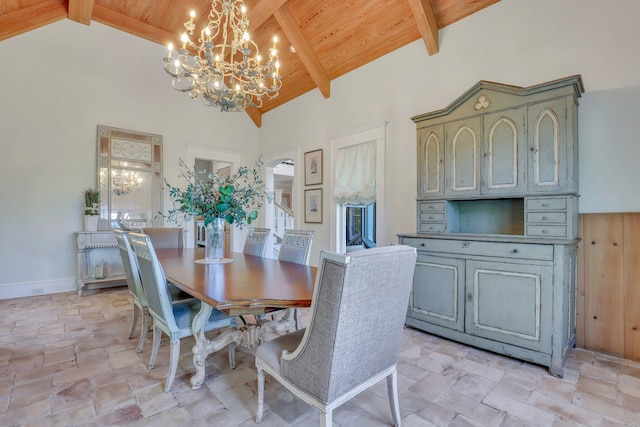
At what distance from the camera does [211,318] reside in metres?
2.07

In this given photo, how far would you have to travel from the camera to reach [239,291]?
5.17 ft

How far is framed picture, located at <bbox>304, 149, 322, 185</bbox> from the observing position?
484cm

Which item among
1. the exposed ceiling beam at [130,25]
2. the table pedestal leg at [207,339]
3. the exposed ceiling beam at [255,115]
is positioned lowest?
the table pedestal leg at [207,339]

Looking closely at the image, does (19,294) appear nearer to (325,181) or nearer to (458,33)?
(325,181)

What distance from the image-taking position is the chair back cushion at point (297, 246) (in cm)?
271

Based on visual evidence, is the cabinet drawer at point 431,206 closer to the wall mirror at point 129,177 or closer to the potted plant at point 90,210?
the wall mirror at point 129,177

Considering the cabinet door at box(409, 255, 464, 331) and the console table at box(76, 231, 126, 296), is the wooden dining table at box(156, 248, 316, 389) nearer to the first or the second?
the cabinet door at box(409, 255, 464, 331)

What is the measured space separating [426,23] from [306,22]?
1.61m

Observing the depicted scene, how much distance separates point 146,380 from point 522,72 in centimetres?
397

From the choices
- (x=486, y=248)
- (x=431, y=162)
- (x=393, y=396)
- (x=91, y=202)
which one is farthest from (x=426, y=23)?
(x=91, y=202)

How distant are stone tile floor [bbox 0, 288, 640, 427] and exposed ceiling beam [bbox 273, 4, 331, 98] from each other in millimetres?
3673

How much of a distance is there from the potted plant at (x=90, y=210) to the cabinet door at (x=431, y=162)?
4.38m

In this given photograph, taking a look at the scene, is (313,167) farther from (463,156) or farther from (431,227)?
(463,156)

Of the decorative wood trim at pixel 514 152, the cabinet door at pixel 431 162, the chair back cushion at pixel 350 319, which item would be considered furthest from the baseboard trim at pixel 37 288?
the decorative wood trim at pixel 514 152
